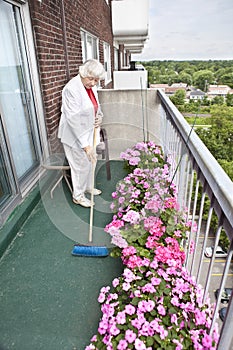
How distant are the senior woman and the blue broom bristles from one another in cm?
71

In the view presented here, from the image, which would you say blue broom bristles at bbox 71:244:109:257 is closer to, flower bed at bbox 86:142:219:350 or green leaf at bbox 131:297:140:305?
flower bed at bbox 86:142:219:350

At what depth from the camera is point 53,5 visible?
112 inches

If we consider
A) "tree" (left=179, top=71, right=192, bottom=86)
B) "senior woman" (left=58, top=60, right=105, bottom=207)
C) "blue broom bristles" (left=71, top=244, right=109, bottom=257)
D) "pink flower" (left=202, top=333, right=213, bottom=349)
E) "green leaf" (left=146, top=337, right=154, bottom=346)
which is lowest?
"blue broom bristles" (left=71, top=244, right=109, bottom=257)

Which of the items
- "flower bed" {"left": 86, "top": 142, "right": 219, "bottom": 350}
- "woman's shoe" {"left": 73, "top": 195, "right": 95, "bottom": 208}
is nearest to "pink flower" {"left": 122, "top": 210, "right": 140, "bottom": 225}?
"flower bed" {"left": 86, "top": 142, "right": 219, "bottom": 350}

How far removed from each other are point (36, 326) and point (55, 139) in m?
2.14

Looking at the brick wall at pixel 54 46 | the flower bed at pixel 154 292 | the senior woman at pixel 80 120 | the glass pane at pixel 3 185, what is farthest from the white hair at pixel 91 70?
the flower bed at pixel 154 292

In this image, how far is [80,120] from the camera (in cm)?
234

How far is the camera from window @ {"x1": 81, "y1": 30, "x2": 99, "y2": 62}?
186 inches

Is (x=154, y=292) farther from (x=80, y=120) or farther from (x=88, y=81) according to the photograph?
(x=88, y=81)

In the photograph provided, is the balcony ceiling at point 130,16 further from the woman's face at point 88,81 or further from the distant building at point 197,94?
the distant building at point 197,94

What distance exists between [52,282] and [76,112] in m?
1.43

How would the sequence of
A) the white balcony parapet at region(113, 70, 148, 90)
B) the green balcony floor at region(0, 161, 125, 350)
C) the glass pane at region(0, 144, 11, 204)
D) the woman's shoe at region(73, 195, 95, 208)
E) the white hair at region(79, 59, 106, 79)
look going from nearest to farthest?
the green balcony floor at region(0, 161, 125, 350)
the glass pane at region(0, 144, 11, 204)
the white hair at region(79, 59, 106, 79)
the woman's shoe at region(73, 195, 95, 208)
the white balcony parapet at region(113, 70, 148, 90)

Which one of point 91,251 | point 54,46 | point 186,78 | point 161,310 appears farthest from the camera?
point 54,46

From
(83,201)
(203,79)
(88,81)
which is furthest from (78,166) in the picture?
(203,79)
